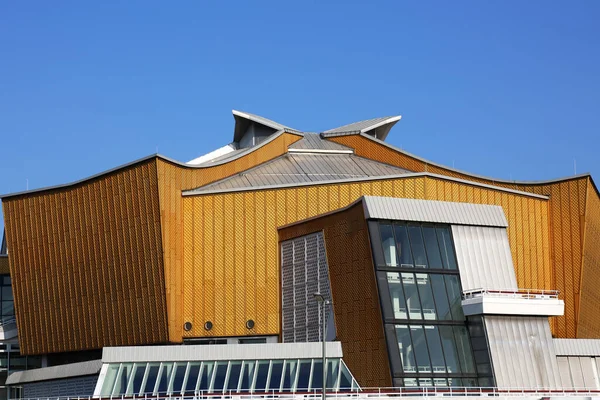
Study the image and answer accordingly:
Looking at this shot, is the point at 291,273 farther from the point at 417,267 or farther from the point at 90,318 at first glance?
the point at 90,318

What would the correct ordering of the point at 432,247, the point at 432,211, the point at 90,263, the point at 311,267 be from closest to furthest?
the point at 432,247 → the point at 432,211 → the point at 311,267 → the point at 90,263

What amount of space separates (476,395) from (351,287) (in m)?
9.33

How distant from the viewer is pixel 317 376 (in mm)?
55719

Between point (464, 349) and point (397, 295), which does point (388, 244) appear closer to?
point (397, 295)

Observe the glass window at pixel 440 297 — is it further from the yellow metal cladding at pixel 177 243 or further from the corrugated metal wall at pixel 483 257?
the yellow metal cladding at pixel 177 243

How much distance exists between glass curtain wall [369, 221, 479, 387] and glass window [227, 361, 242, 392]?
861 centimetres

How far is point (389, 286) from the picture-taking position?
5612cm

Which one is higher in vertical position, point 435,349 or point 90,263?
point 90,263

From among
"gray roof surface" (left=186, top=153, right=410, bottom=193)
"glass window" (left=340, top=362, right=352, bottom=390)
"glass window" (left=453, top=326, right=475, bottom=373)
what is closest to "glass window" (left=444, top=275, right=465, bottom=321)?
"glass window" (left=453, top=326, right=475, bottom=373)

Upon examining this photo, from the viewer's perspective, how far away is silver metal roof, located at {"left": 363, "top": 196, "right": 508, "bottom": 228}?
57.2m

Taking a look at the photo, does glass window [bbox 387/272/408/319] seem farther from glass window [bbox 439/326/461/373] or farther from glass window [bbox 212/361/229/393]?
glass window [bbox 212/361/229/393]

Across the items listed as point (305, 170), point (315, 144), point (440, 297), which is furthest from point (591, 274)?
point (315, 144)

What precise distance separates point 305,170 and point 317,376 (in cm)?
2328

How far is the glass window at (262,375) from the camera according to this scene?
55.8 metres
